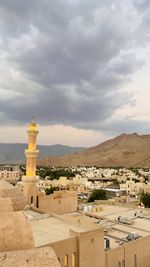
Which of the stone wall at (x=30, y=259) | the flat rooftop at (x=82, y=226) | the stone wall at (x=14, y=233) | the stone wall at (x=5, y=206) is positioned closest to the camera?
the stone wall at (x=30, y=259)

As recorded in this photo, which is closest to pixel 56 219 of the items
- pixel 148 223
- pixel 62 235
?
pixel 62 235

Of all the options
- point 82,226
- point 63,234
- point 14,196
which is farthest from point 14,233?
point 63,234

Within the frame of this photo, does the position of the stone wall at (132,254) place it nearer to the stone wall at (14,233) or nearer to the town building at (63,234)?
the town building at (63,234)

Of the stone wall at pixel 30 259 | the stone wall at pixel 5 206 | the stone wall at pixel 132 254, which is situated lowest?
the stone wall at pixel 132 254

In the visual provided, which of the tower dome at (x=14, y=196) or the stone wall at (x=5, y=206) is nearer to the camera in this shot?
the stone wall at (x=5, y=206)

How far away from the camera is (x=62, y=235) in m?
13.4

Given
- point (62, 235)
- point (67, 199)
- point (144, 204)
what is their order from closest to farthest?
1. point (62, 235)
2. point (67, 199)
3. point (144, 204)

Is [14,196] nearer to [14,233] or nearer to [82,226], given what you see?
[14,233]

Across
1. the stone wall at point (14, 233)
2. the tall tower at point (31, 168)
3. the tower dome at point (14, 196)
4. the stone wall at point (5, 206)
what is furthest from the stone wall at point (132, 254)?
the tall tower at point (31, 168)

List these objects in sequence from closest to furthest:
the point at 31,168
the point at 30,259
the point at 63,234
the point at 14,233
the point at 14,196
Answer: the point at 30,259, the point at 14,233, the point at 14,196, the point at 63,234, the point at 31,168

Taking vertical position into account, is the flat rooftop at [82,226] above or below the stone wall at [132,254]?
above

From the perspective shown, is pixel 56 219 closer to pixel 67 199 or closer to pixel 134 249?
pixel 134 249

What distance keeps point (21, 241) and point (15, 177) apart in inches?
3654

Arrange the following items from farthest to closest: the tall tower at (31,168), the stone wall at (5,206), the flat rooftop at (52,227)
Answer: the tall tower at (31,168), the flat rooftop at (52,227), the stone wall at (5,206)
